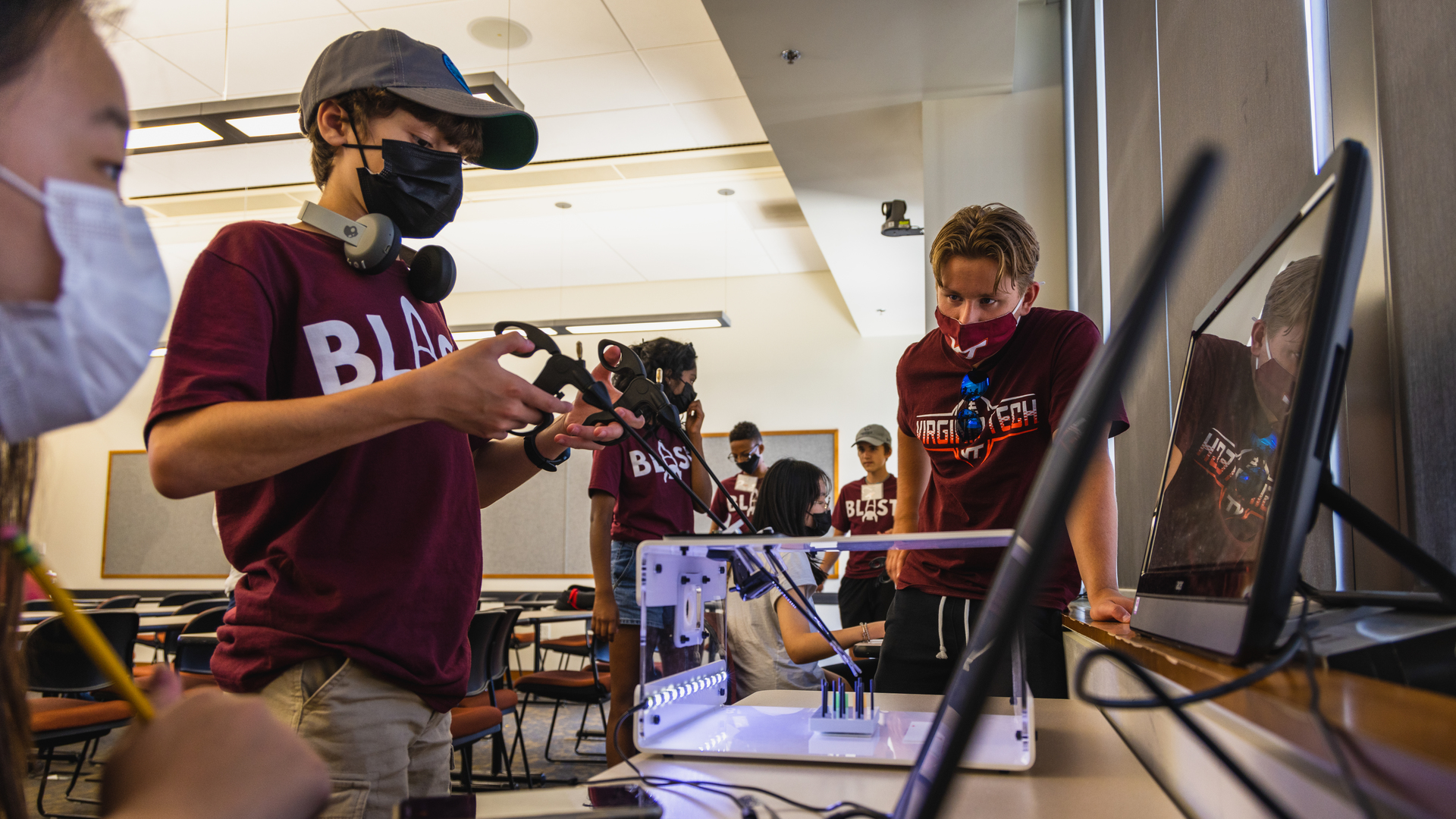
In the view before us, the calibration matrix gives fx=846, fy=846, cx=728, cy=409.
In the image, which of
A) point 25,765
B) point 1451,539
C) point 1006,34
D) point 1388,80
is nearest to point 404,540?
point 25,765

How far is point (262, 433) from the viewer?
2.84ft

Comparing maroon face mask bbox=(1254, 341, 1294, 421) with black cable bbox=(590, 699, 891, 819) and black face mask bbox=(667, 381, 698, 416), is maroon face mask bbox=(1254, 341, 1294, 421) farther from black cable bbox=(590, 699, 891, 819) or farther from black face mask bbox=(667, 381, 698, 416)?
black face mask bbox=(667, 381, 698, 416)

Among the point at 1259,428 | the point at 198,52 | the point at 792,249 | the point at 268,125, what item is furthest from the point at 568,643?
the point at 1259,428

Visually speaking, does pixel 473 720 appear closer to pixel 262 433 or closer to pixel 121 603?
pixel 262 433

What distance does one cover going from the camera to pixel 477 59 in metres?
4.35

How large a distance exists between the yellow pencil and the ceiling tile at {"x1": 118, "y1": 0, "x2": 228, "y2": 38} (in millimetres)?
4331

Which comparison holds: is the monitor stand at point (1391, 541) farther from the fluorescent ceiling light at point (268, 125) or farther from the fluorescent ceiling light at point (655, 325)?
the fluorescent ceiling light at point (655, 325)

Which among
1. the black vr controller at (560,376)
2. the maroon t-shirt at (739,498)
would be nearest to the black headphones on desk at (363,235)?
the black vr controller at (560,376)

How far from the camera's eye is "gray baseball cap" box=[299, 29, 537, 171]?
1131 mm

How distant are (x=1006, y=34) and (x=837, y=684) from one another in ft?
10.1

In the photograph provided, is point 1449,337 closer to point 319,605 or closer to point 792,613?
point 319,605

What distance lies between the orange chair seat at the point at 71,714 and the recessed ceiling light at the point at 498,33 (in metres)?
3.19

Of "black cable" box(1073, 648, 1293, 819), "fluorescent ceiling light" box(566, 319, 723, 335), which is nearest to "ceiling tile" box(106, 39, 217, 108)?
"black cable" box(1073, 648, 1293, 819)

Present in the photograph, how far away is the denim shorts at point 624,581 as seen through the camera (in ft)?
9.68
